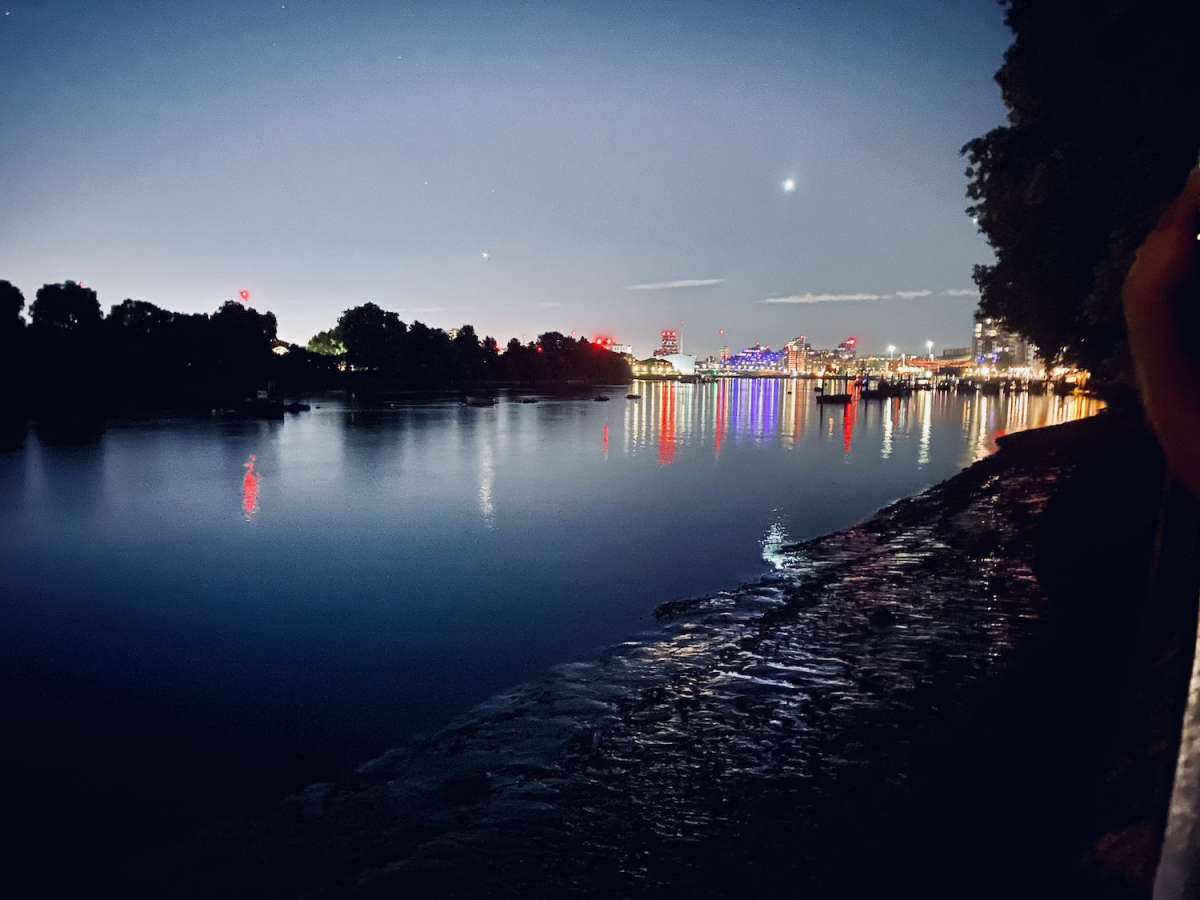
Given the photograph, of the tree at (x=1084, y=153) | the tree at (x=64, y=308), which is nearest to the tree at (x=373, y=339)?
the tree at (x=64, y=308)

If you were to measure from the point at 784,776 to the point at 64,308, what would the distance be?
11243 centimetres

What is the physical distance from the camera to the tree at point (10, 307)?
282ft

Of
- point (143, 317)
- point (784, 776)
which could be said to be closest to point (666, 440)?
point (784, 776)

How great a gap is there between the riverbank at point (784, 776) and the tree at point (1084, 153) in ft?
26.6

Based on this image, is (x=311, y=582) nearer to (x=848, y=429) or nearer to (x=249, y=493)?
(x=249, y=493)

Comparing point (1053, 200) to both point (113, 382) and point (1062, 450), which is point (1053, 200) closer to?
point (1062, 450)

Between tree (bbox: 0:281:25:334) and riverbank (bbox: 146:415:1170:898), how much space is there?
10194 centimetres

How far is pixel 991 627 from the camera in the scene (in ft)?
39.1

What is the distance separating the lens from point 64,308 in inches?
3671

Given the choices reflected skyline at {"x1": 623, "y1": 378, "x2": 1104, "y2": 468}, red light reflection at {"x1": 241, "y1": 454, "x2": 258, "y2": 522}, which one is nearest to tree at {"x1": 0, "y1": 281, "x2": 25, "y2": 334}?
red light reflection at {"x1": 241, "y1": 454, "x2": 258, "y2": 522}

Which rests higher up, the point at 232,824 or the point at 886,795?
the point at 886,795

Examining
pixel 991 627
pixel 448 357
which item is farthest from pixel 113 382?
pixel 991 627

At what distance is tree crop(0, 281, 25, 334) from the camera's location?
85.8 m

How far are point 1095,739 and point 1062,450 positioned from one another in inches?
1338
